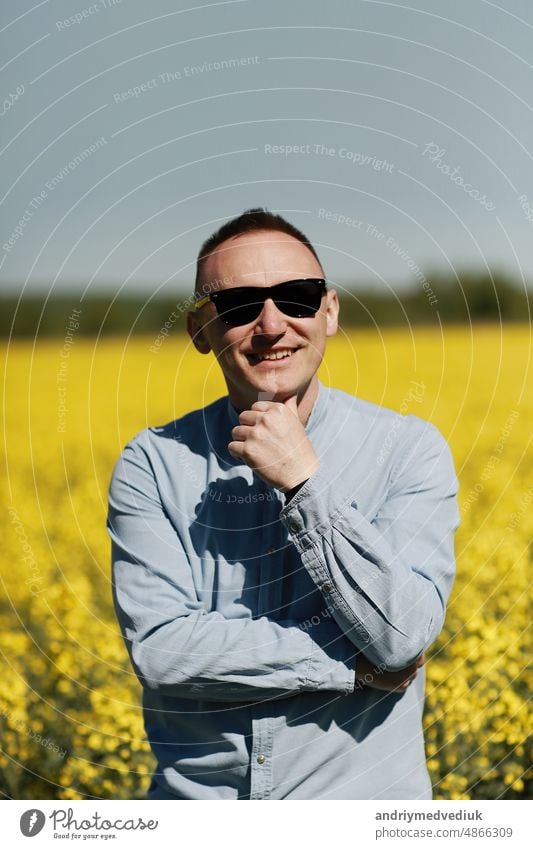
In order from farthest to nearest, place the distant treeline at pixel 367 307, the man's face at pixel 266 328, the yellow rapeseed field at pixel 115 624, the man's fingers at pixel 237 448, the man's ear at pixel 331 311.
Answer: the distant treeline at pixel 367 307, the yellow rapeseed field at pixel 115 624, the man's ear at pixel 331 311, the man's face at pixel 266 328, the man's fingers at pixel 237 448

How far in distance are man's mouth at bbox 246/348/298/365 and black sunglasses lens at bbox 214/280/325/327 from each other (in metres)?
0.10

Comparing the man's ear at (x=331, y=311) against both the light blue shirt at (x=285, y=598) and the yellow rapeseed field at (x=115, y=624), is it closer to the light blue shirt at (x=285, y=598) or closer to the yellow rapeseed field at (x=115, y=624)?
the light blue shirt at (x=285, y=598)

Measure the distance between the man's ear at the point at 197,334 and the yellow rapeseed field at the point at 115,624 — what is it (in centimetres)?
64

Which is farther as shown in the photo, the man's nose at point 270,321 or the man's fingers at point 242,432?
the man's nose at point 270,321

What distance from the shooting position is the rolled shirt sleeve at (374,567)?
2.30 metres

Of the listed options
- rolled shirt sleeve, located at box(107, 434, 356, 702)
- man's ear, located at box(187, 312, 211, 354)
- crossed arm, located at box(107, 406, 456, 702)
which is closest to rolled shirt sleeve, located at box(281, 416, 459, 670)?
crossed arm, located at box(107, 406, 456, 702)

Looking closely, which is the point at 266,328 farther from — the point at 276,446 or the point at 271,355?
the point at 276,446

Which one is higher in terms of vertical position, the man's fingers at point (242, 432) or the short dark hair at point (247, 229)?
the short dark hair at point (247, 229)

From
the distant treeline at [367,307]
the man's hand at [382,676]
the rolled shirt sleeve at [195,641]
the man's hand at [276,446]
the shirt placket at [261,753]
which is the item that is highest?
the distant treeline at [367,307]

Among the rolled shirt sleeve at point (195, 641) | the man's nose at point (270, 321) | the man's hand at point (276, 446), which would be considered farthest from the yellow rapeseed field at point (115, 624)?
the rolled shirt sleeve at point (195, 641)

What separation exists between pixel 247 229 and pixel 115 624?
2864 millimetres

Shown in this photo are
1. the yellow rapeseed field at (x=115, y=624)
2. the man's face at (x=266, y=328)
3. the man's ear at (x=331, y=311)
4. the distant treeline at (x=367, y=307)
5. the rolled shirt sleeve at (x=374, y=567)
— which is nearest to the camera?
the rolled shirt sleeve at (x=374, y=567)

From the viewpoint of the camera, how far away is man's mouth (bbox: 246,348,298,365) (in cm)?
257
